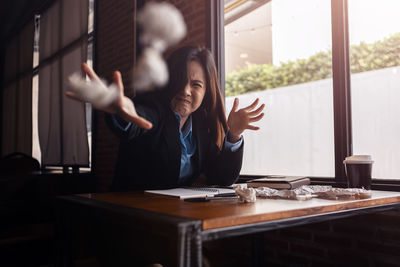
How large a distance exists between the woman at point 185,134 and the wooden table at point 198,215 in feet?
1.50

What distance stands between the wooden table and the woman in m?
0.46

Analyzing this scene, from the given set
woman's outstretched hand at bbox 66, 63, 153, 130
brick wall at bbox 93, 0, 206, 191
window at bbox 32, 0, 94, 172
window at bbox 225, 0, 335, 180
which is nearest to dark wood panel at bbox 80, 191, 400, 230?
woman's outstretched hand at bbox 66, 63, 153, 130

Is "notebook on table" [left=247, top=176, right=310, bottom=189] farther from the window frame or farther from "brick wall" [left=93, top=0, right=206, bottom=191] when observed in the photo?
"brick wall" [left=93, top=0, right=206, bottom=191]

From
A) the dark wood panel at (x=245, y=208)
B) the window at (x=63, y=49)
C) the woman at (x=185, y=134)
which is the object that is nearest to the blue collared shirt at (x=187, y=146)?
the woman at (x=185, y=134)

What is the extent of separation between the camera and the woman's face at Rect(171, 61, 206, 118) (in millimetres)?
1850

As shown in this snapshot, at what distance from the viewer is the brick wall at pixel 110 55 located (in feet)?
10.8

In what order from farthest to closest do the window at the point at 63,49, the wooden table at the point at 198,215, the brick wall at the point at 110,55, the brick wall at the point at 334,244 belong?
the window at the point at 63,49, the brick wall at the point at 110,55, the brick wall at the point at 334,244, the wooden table at the point at 198,215

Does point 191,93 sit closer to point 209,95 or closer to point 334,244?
point 209,95

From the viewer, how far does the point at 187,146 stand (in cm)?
191

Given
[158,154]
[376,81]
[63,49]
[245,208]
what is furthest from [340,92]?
[63,49]

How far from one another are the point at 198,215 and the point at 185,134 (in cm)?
100

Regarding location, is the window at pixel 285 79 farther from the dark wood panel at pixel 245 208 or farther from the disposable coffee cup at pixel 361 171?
the dark wood panel at pixel 245 208

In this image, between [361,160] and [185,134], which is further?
[185,134]

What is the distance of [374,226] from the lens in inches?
65.2
